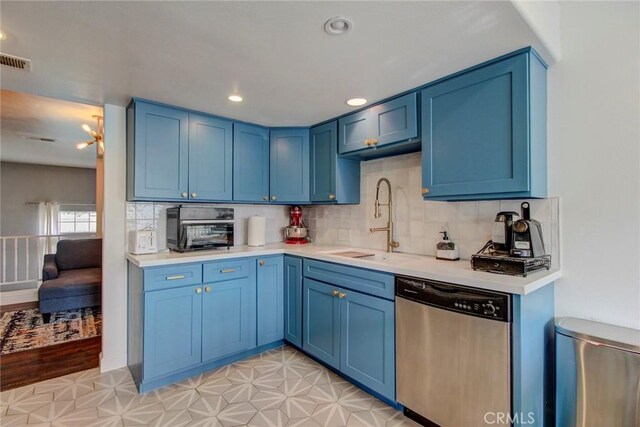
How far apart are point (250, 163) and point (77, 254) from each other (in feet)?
11.4

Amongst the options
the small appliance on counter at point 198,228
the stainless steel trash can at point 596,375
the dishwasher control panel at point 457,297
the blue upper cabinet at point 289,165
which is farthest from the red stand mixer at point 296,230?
the stainless steel trash can at point 596,375

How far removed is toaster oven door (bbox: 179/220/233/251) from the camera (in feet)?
8.31

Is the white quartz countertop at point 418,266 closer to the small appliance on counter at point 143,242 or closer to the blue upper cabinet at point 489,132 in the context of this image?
the small appliance on counter at point 143,242

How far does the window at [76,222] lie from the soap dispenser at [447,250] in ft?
26.7

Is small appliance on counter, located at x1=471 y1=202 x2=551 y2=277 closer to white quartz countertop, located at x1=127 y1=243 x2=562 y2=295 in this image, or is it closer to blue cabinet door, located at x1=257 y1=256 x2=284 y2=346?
white quartz countertop, located at x1=127 y1=243 x2=562 y2=295

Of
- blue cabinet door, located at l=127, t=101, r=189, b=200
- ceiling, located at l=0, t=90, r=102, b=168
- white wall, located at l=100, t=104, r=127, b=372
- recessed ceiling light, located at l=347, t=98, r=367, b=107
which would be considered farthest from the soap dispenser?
ceiling, located at l=0, t=90, r=102, b=168

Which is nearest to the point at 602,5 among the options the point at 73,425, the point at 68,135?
the point at 73,425

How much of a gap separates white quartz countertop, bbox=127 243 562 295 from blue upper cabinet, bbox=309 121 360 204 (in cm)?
53

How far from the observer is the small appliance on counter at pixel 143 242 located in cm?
243

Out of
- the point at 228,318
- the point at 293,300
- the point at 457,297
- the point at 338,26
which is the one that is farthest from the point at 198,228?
the point at 457,297

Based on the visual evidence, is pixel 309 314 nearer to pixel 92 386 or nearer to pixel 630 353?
pixel 92 386

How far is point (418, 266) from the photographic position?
1.87m

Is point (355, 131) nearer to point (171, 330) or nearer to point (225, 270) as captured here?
point (225, 270)

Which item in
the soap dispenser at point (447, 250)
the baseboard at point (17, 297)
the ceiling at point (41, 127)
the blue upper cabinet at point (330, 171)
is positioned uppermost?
the ceiling at point (41, 127)
